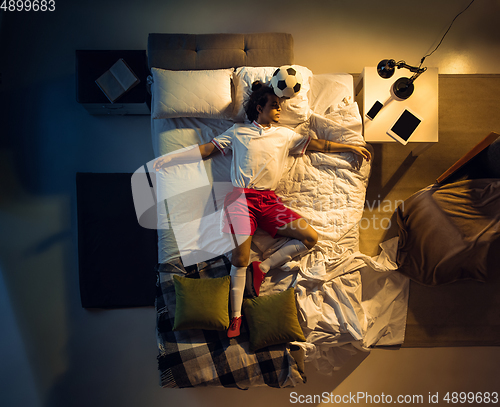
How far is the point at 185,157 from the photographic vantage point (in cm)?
210

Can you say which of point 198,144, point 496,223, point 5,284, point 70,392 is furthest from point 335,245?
point 5,284

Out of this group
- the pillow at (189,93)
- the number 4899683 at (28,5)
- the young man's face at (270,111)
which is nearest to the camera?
the young man's face at (270,111)

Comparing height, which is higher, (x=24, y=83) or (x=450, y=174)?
(x=24, y=83)

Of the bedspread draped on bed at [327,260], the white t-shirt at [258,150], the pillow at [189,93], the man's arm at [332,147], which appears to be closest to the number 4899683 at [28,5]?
the pillow at [189,93]

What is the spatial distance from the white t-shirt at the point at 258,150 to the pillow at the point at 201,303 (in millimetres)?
697

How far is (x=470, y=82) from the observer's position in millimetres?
2486

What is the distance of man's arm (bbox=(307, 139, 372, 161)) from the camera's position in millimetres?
2084

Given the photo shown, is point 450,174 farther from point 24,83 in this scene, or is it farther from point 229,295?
point 24,83

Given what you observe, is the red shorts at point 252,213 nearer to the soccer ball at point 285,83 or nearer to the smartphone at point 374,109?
the soccer ball at point 285,83

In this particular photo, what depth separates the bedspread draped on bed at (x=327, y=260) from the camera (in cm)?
188

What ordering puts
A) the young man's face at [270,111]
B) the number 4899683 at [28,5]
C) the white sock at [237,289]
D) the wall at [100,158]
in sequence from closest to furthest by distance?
1. the white sock at [237,289]
2. the young man's face at [270,111]
3. the wall at [100,158]
4. the number 4899683 at [28,5]

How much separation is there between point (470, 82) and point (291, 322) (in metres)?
2.51

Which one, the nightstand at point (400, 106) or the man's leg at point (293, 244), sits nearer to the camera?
the man's leg at point (293, 244)

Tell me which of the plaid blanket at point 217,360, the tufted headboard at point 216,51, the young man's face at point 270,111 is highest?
the tufted headboard at point 216,51
